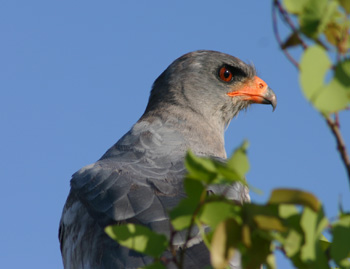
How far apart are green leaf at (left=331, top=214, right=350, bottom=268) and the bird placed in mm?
940

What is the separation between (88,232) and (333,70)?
3.89m

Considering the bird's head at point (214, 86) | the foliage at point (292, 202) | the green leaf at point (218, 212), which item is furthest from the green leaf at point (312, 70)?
the bird's head at point (214, 86)

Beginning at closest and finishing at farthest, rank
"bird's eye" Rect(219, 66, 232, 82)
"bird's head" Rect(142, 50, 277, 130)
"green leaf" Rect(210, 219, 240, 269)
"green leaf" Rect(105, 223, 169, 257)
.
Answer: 1. "green leaf" Rect(210, 219, 240, 269)
2. "green leaf" Rect(105, 223, 169, 257)
3. "bird's head" Rect(142, 50, 277, 130)
4. "bird's eye" Rect(219, 66, 232, 82)

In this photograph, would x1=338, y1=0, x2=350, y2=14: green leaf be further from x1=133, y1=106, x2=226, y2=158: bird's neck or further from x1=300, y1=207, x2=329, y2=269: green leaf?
x1=133, y1=106, x2=226, y2=158: bird's neck

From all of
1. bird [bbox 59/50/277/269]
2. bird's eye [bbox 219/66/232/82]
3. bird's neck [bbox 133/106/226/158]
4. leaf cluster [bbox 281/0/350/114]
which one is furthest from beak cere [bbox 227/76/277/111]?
leaf cluster [bbox 281/0/350/114]

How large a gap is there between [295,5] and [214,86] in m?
5.98

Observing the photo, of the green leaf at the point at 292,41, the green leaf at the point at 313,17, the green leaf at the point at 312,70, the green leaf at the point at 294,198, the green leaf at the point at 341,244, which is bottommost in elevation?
the green leaf at the point at 341,244

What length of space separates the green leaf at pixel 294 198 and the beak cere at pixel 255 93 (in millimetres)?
6078

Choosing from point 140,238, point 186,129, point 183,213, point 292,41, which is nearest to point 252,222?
point 183,213

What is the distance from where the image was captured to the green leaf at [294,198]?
1147 mm

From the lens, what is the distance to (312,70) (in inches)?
46.1

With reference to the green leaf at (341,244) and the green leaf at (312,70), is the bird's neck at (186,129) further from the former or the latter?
the green leaf at (312,70)

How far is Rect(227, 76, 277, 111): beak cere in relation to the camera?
7.20 meters

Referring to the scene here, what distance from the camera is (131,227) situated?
138 cm
